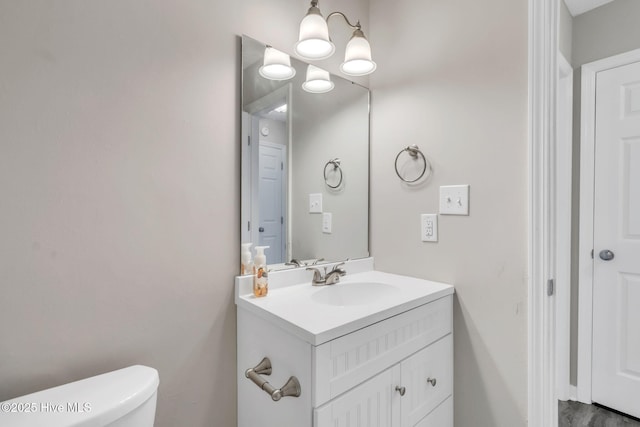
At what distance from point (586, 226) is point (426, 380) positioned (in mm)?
1413

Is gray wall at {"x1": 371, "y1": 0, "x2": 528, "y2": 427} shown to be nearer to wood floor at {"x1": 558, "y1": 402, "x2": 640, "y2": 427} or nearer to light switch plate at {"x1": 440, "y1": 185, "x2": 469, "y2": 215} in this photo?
light switch plate at {"x1": 440, "y1": 185, "x2": 469, "y2": 215}

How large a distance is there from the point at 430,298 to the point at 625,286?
135 cm

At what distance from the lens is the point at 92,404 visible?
727 mm

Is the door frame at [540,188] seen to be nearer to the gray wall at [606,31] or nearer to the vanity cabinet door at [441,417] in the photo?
the vanity cabinet door at [441,417]

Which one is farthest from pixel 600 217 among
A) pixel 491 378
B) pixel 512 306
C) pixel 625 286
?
pixel 491 378

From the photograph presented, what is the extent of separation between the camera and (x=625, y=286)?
1.73 m

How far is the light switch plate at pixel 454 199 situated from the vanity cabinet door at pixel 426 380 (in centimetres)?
51

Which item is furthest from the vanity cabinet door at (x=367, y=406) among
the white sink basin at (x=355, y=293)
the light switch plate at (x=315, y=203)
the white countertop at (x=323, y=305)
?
the light switch plate at (x=315, y=203)

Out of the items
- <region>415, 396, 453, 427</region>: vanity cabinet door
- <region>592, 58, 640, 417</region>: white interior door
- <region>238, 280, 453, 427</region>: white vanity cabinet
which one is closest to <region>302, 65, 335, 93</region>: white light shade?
<region>238, 280, 453, 427</region>: white vanity cabinet

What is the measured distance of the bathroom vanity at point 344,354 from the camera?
2.86 ft

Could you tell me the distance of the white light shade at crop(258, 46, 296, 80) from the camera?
1.28m

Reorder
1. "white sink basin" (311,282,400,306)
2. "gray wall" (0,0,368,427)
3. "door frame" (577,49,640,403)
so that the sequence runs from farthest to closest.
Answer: "door frame" (577,49,640,403) < "white sink basin" (311,282,400,306) < "gray wall" (0,0,368,427)

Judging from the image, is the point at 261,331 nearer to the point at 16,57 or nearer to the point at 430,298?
the point at 430,298

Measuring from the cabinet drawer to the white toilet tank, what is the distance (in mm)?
434
